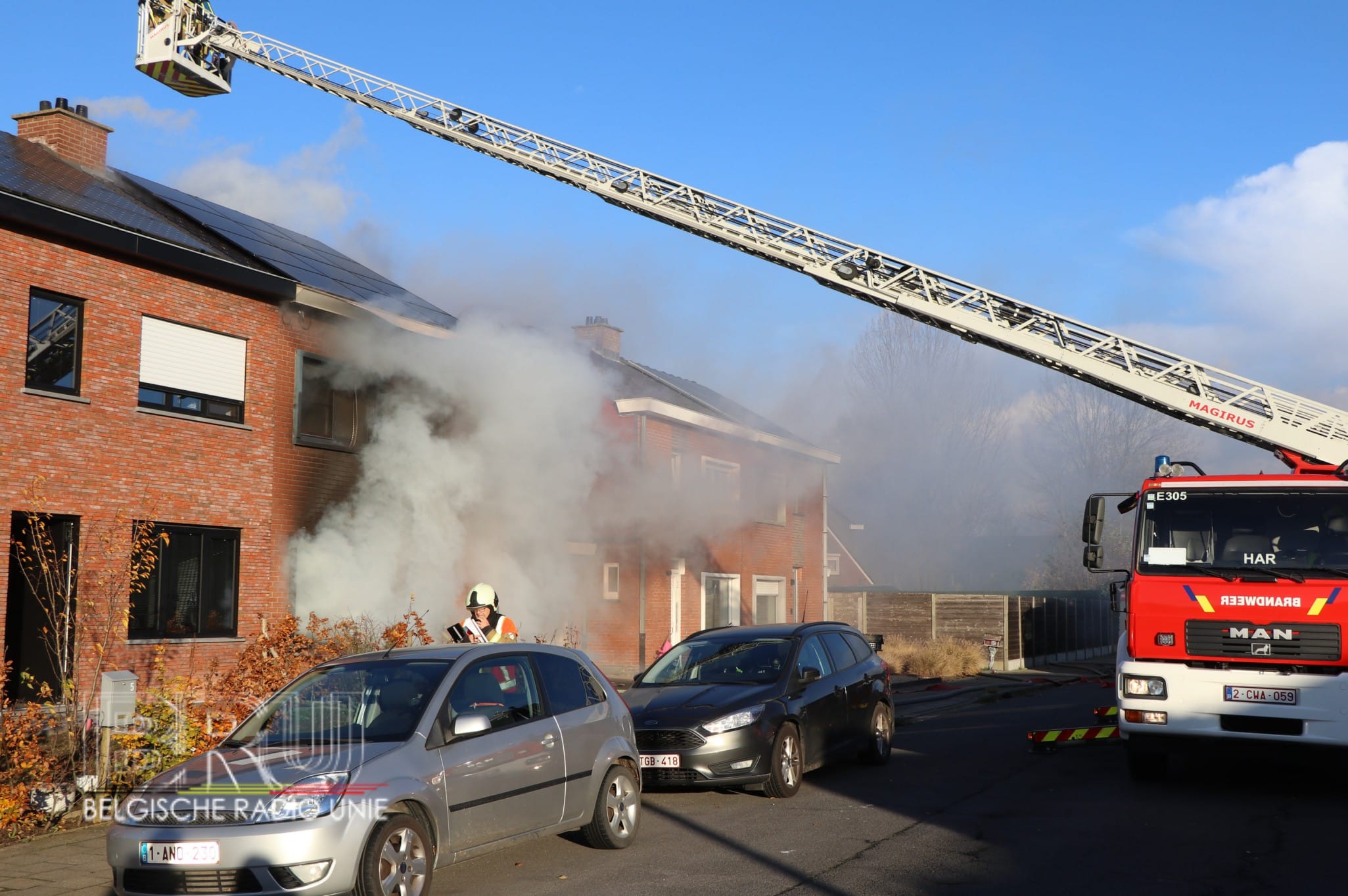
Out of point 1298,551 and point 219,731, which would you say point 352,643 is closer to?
point 219,731

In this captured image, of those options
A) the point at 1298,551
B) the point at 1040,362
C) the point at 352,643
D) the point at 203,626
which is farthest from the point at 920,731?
the point at 203,626

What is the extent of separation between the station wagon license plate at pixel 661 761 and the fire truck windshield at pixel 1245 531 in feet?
13.9

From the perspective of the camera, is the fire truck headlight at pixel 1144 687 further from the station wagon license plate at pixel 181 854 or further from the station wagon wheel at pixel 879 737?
the station wagon license plate at pixel 181 854

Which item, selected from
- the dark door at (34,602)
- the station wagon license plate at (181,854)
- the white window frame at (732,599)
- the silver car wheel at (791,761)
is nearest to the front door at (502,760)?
the station wagon license plate at (181,854)

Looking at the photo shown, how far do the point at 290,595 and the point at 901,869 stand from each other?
10.8 meters

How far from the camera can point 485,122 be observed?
14.9 meters

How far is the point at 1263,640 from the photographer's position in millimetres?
9070

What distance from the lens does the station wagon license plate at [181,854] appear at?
5309 millimetres

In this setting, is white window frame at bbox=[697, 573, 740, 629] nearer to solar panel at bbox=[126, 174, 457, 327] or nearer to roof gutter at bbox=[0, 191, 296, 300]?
solar panel at bbox=[126, 174, 457, 327]

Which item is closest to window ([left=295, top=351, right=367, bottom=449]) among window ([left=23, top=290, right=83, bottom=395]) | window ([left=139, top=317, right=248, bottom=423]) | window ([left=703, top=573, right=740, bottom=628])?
window ([left=139, top=317, right=248, bottom=423])

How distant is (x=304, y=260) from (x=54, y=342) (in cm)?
556

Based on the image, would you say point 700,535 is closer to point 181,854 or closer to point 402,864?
point 402,864

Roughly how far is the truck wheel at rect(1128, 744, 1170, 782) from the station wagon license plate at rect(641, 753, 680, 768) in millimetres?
3942

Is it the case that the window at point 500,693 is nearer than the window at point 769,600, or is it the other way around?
the window at point 500,693
